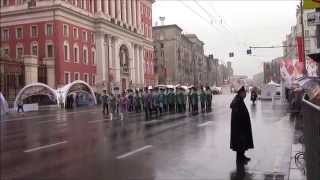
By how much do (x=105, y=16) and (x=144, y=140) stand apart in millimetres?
66770

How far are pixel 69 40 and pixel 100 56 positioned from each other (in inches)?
368

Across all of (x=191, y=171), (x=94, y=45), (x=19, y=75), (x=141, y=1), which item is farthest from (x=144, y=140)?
(x=141, y=1)

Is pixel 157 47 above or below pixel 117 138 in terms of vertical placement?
above

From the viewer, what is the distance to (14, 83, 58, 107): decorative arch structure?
162 feet

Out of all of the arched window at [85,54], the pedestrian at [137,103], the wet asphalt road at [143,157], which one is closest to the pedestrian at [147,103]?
the pedestrian at [137,103]

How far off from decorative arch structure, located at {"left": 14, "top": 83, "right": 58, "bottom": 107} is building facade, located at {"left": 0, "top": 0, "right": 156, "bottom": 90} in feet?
19.6

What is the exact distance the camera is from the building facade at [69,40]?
223ft

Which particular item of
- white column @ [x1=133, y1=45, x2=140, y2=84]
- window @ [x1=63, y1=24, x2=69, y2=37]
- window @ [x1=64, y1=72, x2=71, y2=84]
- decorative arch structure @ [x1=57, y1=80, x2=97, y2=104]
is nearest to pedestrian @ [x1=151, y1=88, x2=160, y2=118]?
decorative arch structure @ [x1=57, y1=80, x2=97, y2=104]

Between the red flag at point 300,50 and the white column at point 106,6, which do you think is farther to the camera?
the white column at point 106,6

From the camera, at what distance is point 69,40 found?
71062mm

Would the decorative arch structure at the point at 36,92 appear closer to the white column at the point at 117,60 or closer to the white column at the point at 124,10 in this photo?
the white column at the point at 117,60

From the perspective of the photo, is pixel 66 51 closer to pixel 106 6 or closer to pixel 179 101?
pixel 106 6

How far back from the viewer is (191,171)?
10.4 m

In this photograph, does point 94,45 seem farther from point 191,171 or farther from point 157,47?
point 191,171
